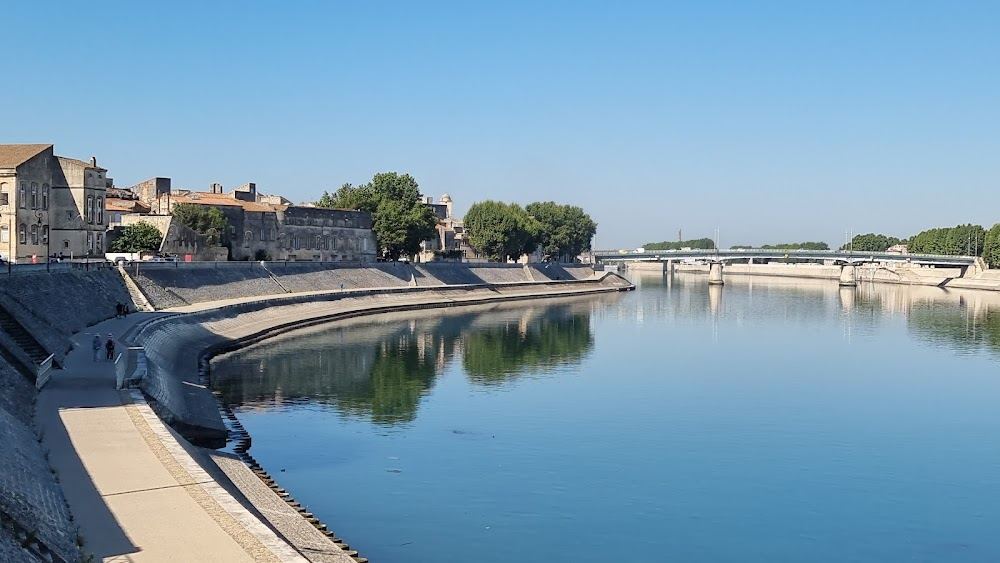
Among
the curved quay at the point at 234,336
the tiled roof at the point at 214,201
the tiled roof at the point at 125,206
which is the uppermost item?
the tiled roof at the point at 214,201

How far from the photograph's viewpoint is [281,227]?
90.4 meters

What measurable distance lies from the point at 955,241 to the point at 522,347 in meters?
134

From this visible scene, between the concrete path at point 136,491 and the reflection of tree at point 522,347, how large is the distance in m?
23.5

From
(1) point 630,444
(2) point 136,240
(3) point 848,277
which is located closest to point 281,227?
(2) point 136,240

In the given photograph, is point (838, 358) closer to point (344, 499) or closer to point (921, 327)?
point (921, 327)

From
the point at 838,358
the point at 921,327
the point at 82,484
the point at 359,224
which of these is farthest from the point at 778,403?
the point at 359,224

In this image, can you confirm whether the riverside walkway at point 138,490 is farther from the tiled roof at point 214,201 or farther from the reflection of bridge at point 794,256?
the reflection of bridge at point 794,256

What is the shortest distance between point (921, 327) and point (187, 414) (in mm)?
62773

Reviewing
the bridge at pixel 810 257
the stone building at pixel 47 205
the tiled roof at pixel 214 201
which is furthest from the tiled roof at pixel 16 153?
the bridge at pixel 810 257

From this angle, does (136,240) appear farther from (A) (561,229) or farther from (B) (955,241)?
(B) (955,241)

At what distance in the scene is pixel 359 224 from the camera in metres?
99.3

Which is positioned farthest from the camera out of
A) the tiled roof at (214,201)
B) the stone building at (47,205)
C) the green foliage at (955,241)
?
the green foliage at (955,241)

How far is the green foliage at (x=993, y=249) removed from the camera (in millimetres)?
139750

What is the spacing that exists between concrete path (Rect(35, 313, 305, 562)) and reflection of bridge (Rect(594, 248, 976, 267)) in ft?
461
